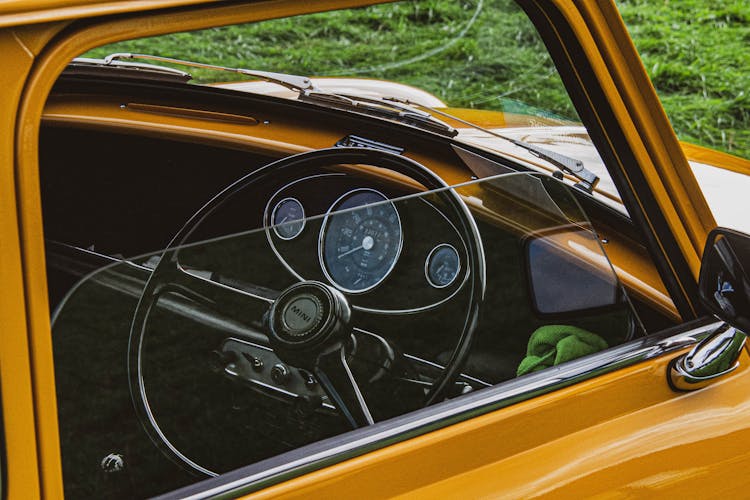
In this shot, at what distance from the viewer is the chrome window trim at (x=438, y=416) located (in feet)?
3.51

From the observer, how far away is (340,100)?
2018mm

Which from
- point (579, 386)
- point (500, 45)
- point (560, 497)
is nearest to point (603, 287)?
point (579, 386)

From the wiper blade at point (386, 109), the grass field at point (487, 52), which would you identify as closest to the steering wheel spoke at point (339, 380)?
the grass field at point (487, 52)

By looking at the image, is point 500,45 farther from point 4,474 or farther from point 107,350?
point 4,474

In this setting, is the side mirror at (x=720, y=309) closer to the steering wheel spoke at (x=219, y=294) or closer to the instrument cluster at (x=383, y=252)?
the instrument cluster at (x=383, y=252)

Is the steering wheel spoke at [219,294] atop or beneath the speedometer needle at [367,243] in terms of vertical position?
beneath

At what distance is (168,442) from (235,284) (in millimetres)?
249

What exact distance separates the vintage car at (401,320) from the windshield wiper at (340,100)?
23 centimetres

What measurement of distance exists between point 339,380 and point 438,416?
0.17 meters

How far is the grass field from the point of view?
5.47ft

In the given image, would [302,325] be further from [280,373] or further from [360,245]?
[360,245]

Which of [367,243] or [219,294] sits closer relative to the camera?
[219,294]

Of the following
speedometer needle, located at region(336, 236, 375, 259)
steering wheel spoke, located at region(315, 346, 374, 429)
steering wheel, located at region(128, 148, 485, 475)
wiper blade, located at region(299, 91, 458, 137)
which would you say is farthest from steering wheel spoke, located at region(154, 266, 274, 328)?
wiper blade, located at region(299, 91, 458, 137)

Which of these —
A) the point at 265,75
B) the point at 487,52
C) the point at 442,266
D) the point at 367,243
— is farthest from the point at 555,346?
the point at 265,75
